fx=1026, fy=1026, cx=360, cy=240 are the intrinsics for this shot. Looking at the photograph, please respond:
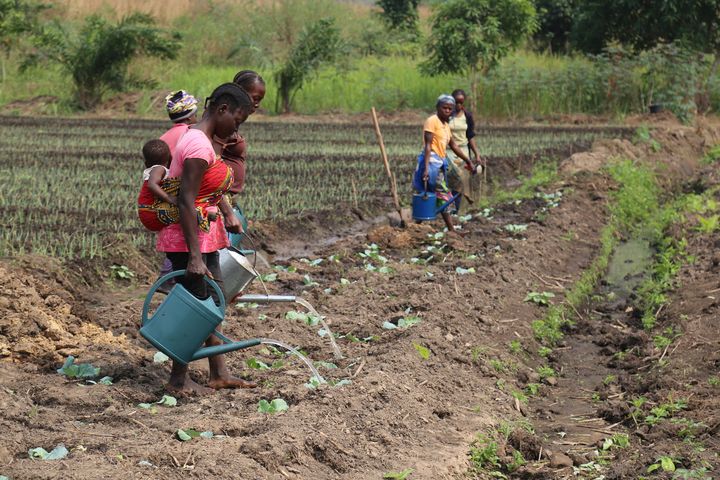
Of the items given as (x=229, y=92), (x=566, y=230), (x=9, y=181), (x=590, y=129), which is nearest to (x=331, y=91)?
(x=590, y=129)

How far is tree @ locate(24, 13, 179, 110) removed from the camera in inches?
981

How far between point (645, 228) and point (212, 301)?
818 centimetres

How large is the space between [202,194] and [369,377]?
1307 mm

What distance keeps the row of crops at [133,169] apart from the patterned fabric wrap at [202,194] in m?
3.67

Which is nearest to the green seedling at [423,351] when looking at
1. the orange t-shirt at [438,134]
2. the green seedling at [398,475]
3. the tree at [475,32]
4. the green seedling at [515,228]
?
the green seedling at [398,475]

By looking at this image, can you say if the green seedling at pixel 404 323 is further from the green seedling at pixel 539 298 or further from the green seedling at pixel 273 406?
the green seedling at pixel 273 406

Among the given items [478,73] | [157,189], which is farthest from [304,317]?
[478,73]

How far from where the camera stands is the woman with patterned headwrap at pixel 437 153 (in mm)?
9797

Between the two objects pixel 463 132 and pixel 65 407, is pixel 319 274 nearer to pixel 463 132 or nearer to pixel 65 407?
pixel 463 132

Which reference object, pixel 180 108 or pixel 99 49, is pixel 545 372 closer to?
pixel 180 108

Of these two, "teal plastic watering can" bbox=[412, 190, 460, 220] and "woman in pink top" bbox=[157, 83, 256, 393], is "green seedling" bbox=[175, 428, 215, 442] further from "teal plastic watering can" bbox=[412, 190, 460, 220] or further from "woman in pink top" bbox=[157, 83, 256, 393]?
"teal plastic watering can" bbox=[412, 190, 460, 220]

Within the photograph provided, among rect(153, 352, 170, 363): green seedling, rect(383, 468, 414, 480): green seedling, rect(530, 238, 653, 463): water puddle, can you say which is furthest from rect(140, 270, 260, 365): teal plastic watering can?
rect(530, 238, 653, 463): water puddle

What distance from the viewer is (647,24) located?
25375 mm

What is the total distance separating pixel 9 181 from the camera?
13.1 meters
